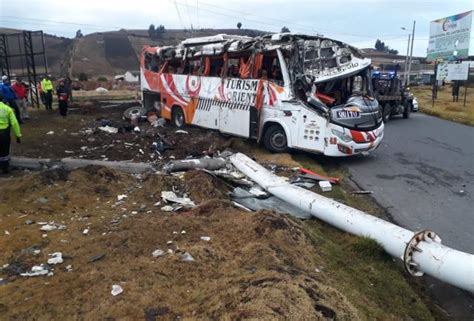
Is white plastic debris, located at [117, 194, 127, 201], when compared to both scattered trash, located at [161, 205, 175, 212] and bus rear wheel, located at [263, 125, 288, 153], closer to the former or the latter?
scattered trash, located at [161, 205, 175, 212]

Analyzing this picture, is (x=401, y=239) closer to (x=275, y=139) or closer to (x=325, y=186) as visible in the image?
(x=325, y=186)

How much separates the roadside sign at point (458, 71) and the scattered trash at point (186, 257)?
88.7 ft

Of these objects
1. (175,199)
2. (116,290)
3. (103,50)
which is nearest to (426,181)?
(175,199)

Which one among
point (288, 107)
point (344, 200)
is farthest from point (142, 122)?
point (344, 200)

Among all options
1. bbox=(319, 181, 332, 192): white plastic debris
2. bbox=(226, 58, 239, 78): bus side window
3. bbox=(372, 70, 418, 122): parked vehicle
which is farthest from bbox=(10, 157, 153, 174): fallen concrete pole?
bbox=(372, 70, 418, 122): parked vehicle

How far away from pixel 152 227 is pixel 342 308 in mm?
2777

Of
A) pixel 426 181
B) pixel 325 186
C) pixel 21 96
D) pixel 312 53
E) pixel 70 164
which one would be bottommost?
pixel 426 181

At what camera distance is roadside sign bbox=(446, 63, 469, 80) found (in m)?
27.0

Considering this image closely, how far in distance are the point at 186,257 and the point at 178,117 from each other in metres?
10.6

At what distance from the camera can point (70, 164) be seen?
920 cm

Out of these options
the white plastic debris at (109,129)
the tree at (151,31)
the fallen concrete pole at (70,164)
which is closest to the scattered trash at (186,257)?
the fallen concrete pole at (70,164)

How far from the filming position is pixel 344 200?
25.2ft

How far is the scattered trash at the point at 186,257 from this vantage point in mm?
4750

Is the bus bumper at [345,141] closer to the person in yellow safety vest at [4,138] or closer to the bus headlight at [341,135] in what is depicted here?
the bus headlight at [341,135]
